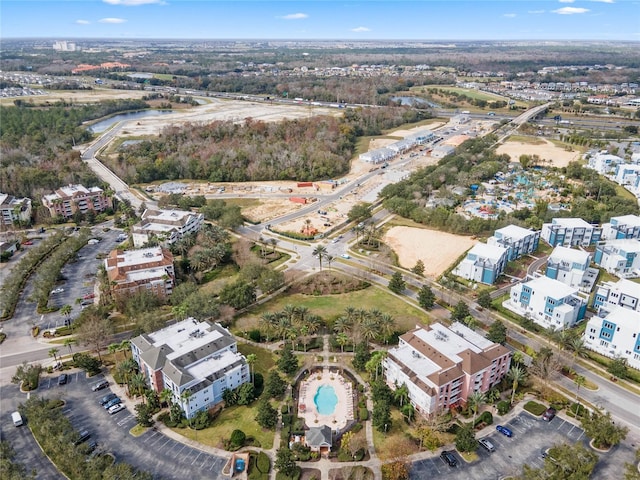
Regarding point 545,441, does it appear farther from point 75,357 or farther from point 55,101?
point 55,101

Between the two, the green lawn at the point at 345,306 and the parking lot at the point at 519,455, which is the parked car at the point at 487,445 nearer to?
the parking lot at the point at 519,455

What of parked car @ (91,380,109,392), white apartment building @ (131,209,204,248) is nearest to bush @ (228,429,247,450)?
parked car @ (91,380,109,392)

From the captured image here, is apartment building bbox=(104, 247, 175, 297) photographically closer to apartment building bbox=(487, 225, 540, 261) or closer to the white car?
the white car

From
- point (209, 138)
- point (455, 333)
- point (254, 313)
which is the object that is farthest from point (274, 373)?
point (209, 138)

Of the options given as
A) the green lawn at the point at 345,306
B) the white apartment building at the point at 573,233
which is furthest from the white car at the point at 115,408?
the white apartment building at the point at 573,233

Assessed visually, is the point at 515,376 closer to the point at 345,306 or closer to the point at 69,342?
the point at 345,306
